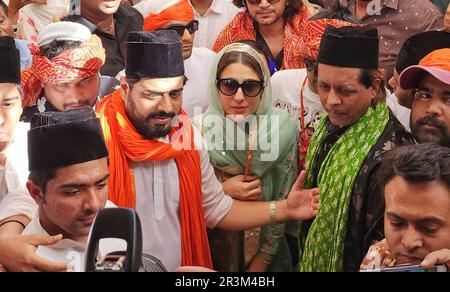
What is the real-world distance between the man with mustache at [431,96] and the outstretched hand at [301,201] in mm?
422

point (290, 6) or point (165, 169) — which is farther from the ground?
point (290, 6)

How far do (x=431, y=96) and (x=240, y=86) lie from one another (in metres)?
0.67

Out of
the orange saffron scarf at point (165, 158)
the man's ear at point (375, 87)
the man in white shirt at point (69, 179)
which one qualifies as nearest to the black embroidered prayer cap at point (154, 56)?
the orange saffron scarf at point (165, 158)

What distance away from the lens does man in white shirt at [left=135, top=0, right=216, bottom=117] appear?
121 inches

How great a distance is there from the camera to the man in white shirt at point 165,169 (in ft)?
9.78

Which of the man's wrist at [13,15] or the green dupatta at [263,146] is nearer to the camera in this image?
the green dupatta at [263,146]

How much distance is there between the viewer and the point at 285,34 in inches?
125

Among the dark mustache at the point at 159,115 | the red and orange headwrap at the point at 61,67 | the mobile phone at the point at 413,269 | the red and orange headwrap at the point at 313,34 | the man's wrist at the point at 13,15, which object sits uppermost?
the man's wrist at the point at 13,15

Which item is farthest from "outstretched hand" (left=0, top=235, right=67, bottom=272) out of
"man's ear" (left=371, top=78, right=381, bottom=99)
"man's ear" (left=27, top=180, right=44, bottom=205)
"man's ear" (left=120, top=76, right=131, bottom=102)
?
"man's ear" (left=371, top=78, right=381, bottom=99)

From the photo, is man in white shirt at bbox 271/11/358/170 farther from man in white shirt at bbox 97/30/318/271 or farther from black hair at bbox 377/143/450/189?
black hair at bbox 377/143/450/189

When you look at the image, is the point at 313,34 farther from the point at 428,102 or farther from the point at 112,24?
the point at 112,24

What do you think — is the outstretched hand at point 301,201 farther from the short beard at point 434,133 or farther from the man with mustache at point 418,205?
the short beard at point 434,133

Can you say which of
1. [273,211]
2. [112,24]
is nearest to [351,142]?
[273,211]

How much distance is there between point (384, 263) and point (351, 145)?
430 mm
